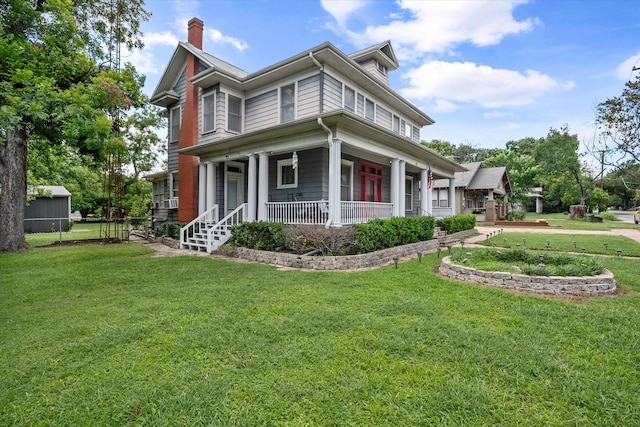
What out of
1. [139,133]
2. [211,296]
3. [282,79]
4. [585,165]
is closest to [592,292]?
[211,296]

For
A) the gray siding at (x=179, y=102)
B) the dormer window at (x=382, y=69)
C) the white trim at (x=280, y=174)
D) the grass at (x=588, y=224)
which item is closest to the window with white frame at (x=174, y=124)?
the gray siding at (x=179, y=102)

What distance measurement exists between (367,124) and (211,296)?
6.24 meters

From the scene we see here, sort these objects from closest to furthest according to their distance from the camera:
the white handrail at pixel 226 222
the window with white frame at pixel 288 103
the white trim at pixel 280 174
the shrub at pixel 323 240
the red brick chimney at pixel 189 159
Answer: the shrub at pixel 323 240
the white handrail at pixel 226 222
the window with white frame at pixel 288 103
the white trim at pixel 280 174
the red brick chimney at pixel 189 159

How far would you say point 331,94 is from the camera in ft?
35.6

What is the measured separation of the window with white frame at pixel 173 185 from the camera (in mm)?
15523

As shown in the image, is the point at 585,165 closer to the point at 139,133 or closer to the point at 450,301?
the point at 450,301

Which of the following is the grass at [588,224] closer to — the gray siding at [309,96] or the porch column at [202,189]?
the gray siding at [309,96]

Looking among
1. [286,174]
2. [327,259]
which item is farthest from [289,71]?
[327,259]

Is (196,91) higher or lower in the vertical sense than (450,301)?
higher

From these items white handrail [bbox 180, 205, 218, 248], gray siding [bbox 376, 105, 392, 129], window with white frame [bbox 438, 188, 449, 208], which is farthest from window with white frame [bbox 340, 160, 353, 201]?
window with white frame [bbox 438, 188, 449, 208]

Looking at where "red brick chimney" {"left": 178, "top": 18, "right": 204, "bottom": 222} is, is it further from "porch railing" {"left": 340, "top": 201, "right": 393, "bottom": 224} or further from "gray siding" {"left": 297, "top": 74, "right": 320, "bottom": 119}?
"porch railing" {"left": 340, "top": 201, "right": 393, "bottom": 224}

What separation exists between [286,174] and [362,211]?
366 centimetres

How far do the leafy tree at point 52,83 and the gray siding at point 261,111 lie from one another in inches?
163

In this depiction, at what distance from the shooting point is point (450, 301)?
4.80m
